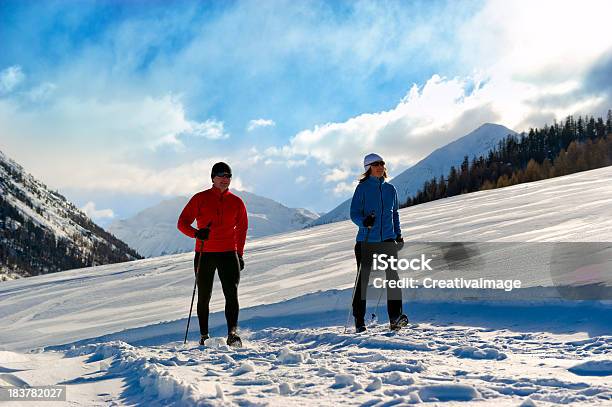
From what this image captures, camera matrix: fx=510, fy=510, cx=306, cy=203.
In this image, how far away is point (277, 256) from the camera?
13.4 metres

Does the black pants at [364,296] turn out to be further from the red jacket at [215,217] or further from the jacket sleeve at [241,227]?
the red jacket at [215,217]

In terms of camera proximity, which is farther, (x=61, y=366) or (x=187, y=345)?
(x=187, y=345)

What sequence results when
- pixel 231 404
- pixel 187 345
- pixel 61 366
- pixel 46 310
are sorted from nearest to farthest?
pixel 231 404 → pixel 61 366 → pixel 187 345 → pixel 46 310

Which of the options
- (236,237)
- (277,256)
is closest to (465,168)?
(277,256)

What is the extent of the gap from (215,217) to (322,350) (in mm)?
2009

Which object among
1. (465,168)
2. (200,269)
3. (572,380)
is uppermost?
(465,168)

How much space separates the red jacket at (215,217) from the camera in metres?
5.88

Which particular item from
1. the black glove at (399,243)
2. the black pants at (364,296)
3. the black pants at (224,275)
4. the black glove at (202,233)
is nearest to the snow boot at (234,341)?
the black pants at (224,275)

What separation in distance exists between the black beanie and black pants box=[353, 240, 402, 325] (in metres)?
1.74

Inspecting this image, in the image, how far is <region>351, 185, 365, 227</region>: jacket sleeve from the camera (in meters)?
5.89

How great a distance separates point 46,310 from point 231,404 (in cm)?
823

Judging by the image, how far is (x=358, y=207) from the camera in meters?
5.93

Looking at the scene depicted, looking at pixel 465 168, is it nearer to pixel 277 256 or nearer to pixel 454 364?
pixel 277 256

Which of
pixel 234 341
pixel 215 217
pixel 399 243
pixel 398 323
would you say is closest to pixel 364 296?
pixel 398 323
